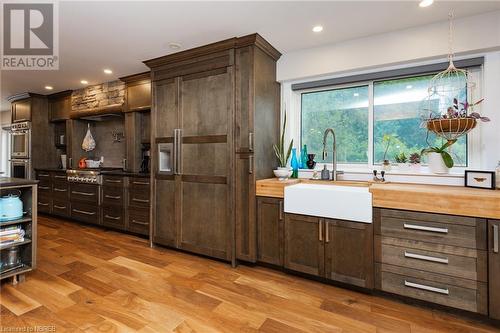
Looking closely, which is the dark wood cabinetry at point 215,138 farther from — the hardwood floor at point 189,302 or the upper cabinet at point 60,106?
the upper cabinet at point 60,106

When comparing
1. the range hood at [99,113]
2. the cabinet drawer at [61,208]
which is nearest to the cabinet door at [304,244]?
the range hood at [99,113]

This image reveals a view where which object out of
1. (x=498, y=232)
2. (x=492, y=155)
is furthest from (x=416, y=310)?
(x=492, y=155)

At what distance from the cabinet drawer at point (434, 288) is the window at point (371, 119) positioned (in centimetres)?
119

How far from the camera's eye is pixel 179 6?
2.11 metres

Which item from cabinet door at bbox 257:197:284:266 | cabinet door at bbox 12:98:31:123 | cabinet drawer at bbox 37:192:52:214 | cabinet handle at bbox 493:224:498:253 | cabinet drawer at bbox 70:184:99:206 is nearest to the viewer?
cabinet handle at bbox 493:224:498:253

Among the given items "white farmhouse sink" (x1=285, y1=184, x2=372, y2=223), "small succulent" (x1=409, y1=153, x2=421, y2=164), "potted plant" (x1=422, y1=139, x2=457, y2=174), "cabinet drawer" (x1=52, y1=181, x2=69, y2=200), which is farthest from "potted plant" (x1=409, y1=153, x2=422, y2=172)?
"cabinet drawer" (x1=52, y1=181, x2=69, y2=200)

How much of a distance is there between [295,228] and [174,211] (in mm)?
1520

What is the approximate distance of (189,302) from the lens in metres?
2.03

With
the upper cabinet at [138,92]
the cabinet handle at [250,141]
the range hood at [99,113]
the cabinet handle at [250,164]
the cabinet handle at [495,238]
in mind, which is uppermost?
the upper cabinet at [138,92]

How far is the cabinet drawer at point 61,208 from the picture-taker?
4.46m

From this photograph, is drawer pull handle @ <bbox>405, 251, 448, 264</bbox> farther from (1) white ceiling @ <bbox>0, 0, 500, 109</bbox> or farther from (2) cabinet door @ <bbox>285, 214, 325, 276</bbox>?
(1) white ceiling @ <bbox>0, 0, 500, 109</bbox>

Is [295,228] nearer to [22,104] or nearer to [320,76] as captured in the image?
[320,76]

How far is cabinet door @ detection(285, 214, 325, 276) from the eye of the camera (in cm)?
231

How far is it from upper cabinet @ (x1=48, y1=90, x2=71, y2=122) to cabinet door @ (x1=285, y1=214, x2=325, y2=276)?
4.83 meters
